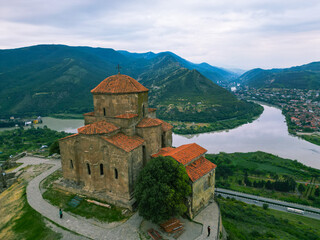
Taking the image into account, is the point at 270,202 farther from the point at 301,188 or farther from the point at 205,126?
the point at 205,126

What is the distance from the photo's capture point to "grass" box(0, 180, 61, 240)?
514 inches

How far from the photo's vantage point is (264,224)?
19625 millimetres

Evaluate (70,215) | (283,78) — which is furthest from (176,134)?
(283,78)

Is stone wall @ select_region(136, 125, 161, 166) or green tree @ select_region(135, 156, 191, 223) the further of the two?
stone wall @ select_region(136, 125, 161, 166)

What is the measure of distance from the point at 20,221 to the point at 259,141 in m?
50.3

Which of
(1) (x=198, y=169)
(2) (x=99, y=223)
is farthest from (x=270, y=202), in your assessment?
(2) (x=99, y=223)

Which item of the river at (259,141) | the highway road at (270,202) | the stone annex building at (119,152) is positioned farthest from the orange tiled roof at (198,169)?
the river at (259,141)

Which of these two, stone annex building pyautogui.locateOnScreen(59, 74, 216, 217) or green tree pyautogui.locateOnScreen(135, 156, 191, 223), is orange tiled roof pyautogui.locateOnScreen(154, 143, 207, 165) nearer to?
stone annex building pyautogui.locateOnScreen(59, 74, 216, 217)

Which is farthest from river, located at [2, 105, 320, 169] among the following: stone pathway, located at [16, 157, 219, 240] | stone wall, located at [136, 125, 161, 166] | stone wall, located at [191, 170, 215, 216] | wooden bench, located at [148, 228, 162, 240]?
wooden bench, located at [148, 228, 162, 240]

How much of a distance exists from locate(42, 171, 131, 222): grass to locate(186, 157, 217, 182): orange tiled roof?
544cm

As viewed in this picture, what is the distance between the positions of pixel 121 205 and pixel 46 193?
25.2 feet

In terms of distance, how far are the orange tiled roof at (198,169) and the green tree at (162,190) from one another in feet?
2.72

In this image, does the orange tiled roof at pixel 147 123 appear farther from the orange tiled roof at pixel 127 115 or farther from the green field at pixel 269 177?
the green field at pixel 269 177

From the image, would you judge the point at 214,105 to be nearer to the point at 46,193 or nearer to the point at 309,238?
the point at 309,238
